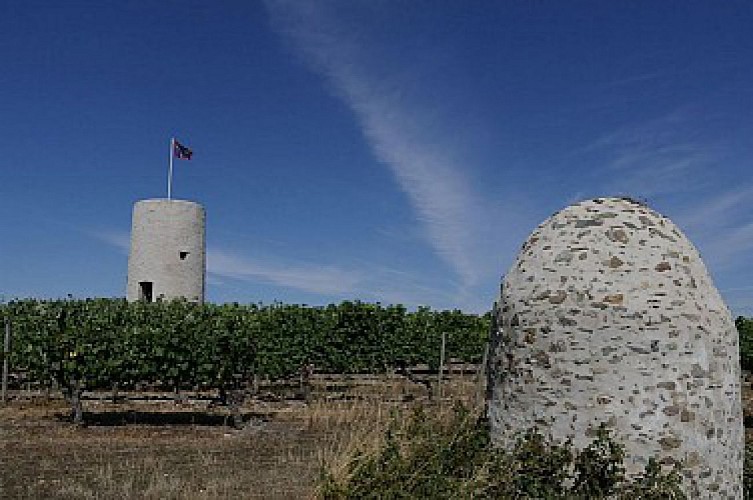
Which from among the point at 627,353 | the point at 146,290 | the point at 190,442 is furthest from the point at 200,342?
the point at 627,353

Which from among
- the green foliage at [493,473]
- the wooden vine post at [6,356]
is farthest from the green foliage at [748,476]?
the wooden vine post at [6,356]

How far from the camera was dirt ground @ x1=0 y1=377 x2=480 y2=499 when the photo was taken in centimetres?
1027

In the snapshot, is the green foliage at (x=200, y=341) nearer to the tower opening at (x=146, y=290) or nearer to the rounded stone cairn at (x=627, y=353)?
the tower opening at (x=146, y=290)

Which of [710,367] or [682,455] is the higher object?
[710,367]

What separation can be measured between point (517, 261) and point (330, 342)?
18137 mm

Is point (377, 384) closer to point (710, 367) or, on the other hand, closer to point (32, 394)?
point (32, 394)

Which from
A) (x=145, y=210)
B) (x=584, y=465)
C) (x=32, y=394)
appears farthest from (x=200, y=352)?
(x=584, y=465)

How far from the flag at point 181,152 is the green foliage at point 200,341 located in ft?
22.1

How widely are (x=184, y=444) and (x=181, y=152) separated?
51.1 ft

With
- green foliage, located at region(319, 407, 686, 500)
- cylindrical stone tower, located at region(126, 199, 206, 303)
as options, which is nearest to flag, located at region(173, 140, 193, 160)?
cylindrical stone tower, located at region(126, 199, 206, 303)

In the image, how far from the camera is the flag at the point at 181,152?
93.5 ft

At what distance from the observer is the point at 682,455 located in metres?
5.94

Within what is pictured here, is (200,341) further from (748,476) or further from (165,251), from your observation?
(748,476)

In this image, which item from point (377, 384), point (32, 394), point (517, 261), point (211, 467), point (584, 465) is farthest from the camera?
point (377, 384)
